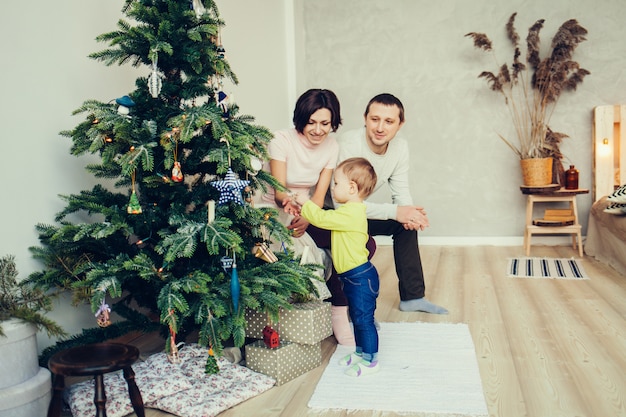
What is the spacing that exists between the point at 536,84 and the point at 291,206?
3.04 m

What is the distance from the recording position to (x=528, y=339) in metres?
2.40

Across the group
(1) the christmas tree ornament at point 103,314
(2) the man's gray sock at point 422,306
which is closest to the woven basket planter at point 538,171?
(2) the man's gray sock at point 422,306

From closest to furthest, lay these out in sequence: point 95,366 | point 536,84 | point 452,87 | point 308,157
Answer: point 95,366
point 308,157
point 536,84
point 452,87

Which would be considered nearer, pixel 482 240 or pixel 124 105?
pixel 124 105

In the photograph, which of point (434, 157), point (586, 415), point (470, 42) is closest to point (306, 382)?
point (586, 415)

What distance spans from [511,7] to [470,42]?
0.41 metres

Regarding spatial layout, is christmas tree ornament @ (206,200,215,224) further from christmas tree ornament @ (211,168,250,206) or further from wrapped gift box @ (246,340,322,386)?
wrapped gift box @ (246,340,322,386)

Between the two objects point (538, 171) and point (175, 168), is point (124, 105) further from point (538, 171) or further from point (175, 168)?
point (538, 171)

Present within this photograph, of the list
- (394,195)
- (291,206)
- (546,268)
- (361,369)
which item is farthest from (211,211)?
(546,268)

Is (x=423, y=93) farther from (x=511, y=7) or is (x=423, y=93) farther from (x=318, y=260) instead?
(x=318, y=260)

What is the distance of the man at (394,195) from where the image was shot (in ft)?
9.04

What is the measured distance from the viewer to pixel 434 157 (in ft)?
16.3

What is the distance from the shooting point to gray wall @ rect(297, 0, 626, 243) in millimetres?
4633

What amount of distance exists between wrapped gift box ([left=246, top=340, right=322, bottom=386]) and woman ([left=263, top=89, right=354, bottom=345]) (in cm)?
37
